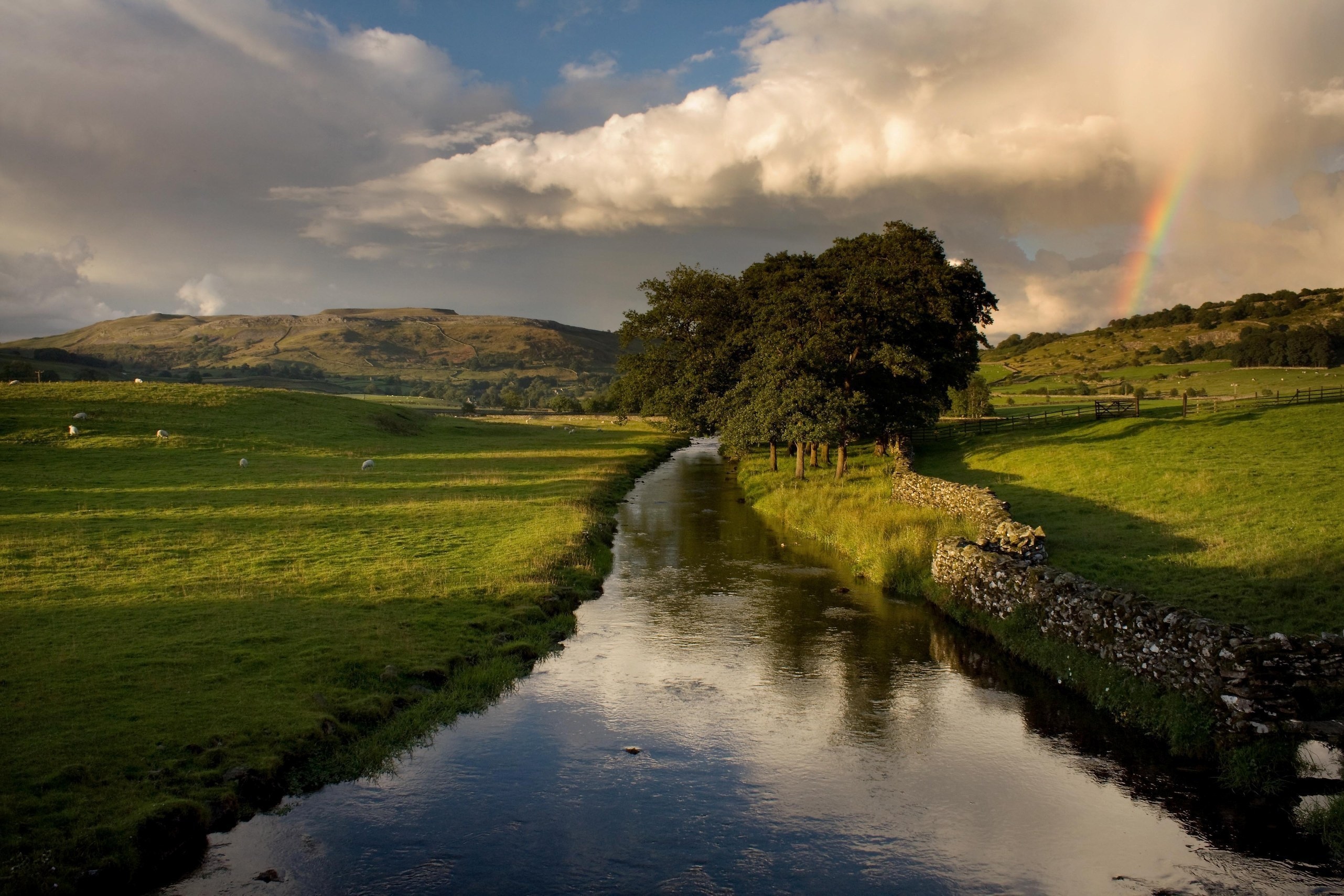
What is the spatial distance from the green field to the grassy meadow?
9924mm

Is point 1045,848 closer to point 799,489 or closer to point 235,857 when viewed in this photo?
point 235,857

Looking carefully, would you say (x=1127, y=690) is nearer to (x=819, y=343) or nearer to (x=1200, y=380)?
(x=819, y=343)

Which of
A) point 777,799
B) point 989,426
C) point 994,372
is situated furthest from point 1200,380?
point 777,799

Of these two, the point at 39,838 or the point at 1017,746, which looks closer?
the point at 39,838

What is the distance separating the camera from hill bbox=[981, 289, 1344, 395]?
365ft

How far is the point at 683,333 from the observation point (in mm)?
59031

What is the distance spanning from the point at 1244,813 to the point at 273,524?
31.1 m

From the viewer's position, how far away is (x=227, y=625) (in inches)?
692

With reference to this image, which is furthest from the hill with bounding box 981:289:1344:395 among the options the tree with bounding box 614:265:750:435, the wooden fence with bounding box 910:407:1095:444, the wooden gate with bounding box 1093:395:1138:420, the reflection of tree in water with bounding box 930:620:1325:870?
the reflection of tree in water with bounding box 930:620:1325:870

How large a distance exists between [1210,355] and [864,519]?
150293 mm

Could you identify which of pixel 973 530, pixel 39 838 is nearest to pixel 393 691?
pixel 39 838

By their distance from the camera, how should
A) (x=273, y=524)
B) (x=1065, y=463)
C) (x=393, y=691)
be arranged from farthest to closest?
(x=1065, y=463)
(x=273, y=524)
(x=393, y=691)

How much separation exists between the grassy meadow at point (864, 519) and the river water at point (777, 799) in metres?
6.71

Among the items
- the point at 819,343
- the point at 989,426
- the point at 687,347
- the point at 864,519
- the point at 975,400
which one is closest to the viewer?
the point at 864,519
